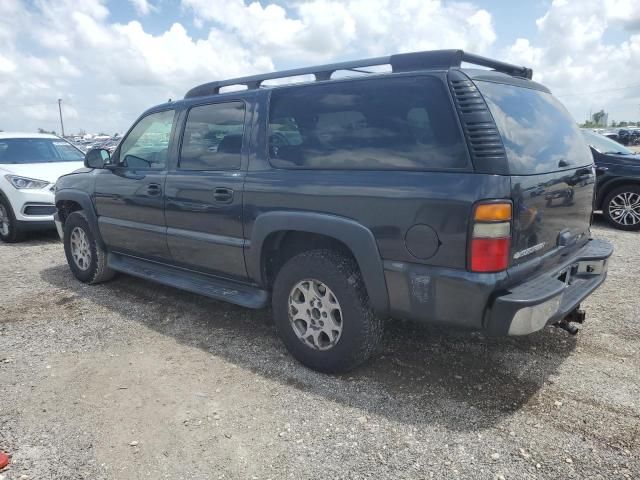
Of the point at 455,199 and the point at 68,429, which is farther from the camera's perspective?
the point at 68,429

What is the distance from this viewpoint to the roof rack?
272cm

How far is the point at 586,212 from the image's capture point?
3314 mm

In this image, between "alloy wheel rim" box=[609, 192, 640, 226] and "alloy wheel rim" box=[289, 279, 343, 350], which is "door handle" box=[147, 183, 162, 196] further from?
"alloy wheel rim" box=[609, 192, 640, 226]

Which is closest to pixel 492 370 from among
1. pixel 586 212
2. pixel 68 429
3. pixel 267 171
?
pixel 586 212

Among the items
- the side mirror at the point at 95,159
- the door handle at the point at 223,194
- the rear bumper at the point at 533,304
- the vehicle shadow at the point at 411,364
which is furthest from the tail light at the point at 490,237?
the side mirror at the point at 95,159

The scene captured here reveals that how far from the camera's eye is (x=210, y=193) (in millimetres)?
3645

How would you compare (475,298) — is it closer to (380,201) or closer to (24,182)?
(380,201)

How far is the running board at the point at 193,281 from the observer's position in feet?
11.8

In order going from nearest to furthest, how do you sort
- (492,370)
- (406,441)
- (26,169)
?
1. (406,441)
2. (492,370)
3. (26,169)

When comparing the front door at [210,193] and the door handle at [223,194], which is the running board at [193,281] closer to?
the front door at [210,193]

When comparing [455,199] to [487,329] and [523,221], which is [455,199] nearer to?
[523,221]

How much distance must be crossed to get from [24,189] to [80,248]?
2.81m

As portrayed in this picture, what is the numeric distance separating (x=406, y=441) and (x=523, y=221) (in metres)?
1.28

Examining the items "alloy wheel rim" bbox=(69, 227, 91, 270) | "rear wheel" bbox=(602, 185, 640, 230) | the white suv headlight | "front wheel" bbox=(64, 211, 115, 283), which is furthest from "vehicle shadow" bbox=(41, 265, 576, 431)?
"rear wheel" bbox=(602, 185, 640, 230)
